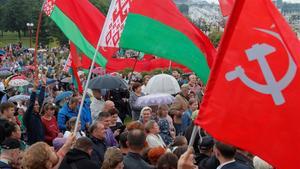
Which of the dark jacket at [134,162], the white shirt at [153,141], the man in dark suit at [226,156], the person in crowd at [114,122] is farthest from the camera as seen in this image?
the person in crowd at [114,122]

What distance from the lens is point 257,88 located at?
165 inches

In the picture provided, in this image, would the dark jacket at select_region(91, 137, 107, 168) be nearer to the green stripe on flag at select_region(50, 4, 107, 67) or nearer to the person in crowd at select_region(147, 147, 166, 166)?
the person in crowd at select_region(147, 147, 166, 166)

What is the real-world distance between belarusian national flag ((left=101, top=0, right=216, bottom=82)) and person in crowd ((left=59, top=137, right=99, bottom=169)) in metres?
1.44

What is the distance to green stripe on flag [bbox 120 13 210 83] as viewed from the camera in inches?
268

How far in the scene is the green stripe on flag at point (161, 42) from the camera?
6801 mm

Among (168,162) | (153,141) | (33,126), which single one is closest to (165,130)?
(153,141)

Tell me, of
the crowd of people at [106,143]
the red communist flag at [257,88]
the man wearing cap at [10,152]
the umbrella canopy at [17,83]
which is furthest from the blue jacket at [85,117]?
the umbrella canopy at [17,83]

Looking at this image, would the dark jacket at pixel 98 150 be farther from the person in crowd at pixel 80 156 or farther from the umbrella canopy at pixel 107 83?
the umbrella canopy at pixel 107 83

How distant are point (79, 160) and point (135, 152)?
1.82ft

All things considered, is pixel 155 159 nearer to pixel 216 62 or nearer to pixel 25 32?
pixel 216 62

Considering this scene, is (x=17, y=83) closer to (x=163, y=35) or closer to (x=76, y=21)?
(x=76, y=21)

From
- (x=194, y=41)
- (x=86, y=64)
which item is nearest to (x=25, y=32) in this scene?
(x=86, y=64)

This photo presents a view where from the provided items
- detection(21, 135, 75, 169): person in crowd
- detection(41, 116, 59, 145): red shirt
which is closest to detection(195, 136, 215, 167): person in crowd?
detection(21, 135, 75, 169): person in crowd

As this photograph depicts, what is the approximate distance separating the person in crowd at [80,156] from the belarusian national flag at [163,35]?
144 cm
